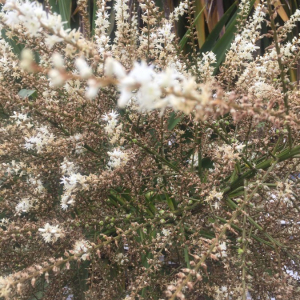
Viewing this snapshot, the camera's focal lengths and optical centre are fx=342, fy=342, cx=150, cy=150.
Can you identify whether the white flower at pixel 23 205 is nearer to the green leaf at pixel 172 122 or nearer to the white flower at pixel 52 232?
the white flower at pixel 52 232

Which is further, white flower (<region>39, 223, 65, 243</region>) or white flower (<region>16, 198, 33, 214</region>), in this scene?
white flower (<region>16, 198, 33, 214</region>)

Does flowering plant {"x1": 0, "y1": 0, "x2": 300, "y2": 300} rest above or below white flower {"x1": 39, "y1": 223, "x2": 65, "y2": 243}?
above

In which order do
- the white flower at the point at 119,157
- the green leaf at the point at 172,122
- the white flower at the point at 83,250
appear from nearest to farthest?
the white flower at the point at 83,250 → the white flower at the point at 119,157 → the green leaf at the point at 172,122

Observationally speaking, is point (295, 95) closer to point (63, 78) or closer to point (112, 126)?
point (112, 126)

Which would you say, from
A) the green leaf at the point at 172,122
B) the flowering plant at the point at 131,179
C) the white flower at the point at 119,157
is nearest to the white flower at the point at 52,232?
the flowering plant at the point at 131,179

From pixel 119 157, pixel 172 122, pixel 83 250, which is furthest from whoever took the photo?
pixel 172 122

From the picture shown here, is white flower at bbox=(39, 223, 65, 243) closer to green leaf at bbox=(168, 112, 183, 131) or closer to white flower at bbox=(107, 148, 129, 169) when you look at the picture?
white flower at bbox=(107, 148, 129, 169)

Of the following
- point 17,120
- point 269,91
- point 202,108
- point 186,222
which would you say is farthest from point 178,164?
point 202,108

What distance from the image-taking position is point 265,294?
27.6 inches

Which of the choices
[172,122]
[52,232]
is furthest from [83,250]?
[172,122]

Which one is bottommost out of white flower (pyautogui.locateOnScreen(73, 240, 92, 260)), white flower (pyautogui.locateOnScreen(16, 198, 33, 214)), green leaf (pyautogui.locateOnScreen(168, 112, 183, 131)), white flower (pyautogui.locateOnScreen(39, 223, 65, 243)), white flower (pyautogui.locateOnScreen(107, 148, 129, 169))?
white flower (pyautogui.locateOnScreen(73, 240, 92, 260))

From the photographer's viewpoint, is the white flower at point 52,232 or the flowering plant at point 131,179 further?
the flowering plant at point 131,179

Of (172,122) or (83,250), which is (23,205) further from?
(172,122)

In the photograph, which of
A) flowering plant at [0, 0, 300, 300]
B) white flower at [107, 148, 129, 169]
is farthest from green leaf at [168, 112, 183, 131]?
white flower at [107, 148, 129, 169]
